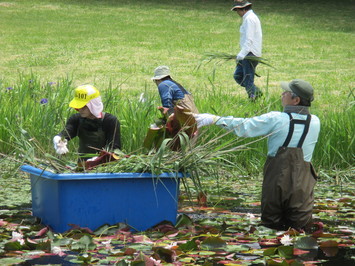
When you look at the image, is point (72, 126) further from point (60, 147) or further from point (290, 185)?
point (290, 185)

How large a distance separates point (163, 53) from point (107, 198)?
1372cm

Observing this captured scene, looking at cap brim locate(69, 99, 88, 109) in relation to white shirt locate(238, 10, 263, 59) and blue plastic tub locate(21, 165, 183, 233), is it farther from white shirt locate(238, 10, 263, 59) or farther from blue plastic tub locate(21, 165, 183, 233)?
white shirt locate(238, 10, 263, 59)

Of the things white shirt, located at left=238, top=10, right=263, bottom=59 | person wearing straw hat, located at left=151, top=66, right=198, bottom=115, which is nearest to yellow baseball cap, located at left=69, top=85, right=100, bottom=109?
person wearing straw hat, located at left=151, top=66, right=198, bottom=115

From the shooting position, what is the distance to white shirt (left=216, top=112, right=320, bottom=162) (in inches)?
211

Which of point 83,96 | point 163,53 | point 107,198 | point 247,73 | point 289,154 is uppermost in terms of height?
point 83,96

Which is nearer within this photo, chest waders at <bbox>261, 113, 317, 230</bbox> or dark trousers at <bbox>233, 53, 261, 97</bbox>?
chest waders at <bbox>261, 113, 317, 230</bbox>

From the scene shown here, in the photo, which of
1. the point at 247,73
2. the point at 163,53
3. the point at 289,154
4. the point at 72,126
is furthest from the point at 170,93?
the point at 163,53

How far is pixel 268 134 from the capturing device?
5344mm

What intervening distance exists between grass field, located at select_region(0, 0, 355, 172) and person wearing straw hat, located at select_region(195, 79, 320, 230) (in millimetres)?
2176

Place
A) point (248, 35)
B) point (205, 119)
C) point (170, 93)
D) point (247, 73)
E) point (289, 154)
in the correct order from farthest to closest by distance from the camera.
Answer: point (248, 35), point (247, 73), point (170, 93), point (205, 119), point (289, 154)

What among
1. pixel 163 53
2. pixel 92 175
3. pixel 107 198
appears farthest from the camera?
pixel 163 53

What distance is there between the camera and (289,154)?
17.5ft

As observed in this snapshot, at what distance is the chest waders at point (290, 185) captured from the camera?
5.32 meters

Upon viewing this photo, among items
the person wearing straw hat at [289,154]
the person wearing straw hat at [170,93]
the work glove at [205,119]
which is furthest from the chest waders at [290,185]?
the person wearing straw hat at [170,93]
